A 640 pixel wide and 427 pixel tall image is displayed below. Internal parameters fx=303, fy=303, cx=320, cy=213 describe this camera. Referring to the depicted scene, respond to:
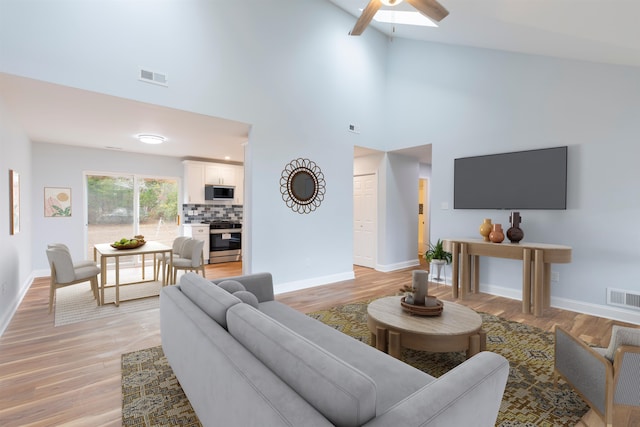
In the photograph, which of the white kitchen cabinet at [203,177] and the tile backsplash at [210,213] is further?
the tile backsplash at [210,213]

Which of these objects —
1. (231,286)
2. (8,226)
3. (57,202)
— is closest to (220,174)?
(57,202)

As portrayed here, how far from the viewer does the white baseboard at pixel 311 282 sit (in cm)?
462

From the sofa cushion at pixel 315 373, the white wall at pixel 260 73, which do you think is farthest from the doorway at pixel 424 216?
the sofa cushion at pixel 315 373

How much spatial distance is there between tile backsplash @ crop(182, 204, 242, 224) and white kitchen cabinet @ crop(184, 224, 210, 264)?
0.28m

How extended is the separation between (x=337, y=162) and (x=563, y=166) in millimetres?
3197

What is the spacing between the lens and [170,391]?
213 centimetres

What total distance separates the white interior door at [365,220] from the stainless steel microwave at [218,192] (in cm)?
306

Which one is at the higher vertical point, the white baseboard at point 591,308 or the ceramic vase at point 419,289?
the ceramic vase at point 419,289

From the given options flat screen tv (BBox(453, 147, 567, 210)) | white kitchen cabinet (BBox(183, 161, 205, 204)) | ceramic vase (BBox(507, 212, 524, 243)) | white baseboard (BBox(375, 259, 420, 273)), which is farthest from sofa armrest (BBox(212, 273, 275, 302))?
white kitchen cabinet (BBox(183, 161, 205, 204))

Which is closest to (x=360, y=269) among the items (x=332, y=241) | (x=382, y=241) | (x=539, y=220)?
(x=382, y=241)

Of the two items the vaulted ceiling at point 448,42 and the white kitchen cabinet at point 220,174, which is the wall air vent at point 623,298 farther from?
the white kitchen cabinet at point 220,174

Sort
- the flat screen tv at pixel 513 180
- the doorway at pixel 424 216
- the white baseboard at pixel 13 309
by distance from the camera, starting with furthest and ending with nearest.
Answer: the doorway at pixel 424 216 < the flat screen tv at pixel 513 180 < the white baseboard at pixel 13 309

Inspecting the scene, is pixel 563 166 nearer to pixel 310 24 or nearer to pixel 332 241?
pixel 332 241

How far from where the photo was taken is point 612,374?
63.7 inches
